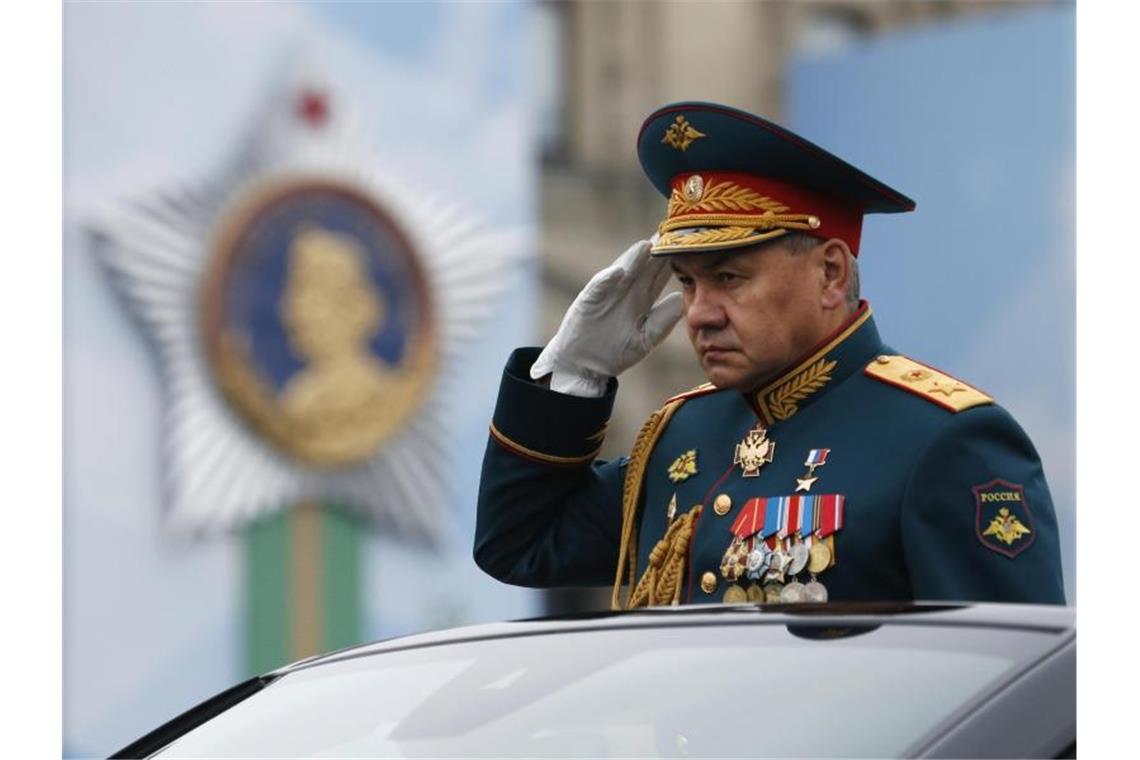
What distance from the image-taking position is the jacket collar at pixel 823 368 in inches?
138

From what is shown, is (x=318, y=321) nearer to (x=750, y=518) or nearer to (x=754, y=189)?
(x=754, y=189)

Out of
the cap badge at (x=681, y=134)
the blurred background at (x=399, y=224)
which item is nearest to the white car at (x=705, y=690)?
the cap badge at (x=681, y=134)

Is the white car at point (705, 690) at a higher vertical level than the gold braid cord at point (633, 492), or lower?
lower

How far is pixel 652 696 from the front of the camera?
2340 millimetres

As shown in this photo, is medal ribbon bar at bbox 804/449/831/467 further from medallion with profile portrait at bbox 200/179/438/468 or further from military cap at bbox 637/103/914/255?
medallion with profile portrait at bbox 200/179/438/468

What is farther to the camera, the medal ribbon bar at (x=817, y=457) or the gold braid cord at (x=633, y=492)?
the gold braid cord at (x=633, y=492)

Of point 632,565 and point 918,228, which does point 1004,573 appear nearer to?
point 632,565

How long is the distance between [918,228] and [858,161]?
2.80ft

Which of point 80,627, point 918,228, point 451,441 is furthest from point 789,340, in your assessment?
point 918,228

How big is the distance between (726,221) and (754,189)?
80 millimetres

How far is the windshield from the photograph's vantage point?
220 centimetres

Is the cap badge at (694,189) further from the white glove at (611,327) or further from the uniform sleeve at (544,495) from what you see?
the uniform sleeve at (544,495)

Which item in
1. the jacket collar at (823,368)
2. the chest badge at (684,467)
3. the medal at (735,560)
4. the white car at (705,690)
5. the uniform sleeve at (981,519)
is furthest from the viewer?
the chest badge at (684,467)

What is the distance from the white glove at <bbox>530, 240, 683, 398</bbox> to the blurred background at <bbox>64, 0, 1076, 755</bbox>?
8.53 meters
